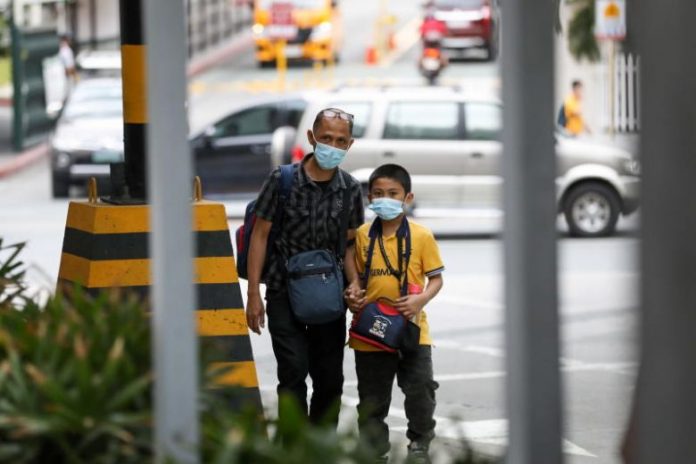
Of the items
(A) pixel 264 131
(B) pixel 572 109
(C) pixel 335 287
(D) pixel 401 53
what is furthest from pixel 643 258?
(D) pixel 401 53

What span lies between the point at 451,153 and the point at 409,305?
13.1 m

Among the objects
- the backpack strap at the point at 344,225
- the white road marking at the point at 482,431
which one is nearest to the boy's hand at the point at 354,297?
the backpack strap at the point at 344,225

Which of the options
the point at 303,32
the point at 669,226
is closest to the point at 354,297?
the point at 669,226

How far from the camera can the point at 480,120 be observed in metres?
21.0

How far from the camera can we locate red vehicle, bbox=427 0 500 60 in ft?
141

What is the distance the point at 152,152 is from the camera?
14.6 feet

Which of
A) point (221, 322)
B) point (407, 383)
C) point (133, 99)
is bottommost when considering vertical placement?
point (407, 383)

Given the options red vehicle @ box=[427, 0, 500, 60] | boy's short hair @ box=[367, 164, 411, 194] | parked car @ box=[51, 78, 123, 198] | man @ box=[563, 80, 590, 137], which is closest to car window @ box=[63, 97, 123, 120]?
parked car @ box=[51, 78, 123, 198]

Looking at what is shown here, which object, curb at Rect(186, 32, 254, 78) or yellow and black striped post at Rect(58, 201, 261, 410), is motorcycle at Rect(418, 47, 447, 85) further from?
yellow and black striped post at Rect(58, 201, 261, 410)

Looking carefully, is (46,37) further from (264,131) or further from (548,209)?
(548,209)

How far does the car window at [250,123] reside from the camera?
2356 cm

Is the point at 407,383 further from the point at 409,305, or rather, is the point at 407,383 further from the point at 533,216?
Result: the point at 533,216

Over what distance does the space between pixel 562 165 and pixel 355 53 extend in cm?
2601

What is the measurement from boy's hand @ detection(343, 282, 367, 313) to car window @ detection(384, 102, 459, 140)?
511 inches
